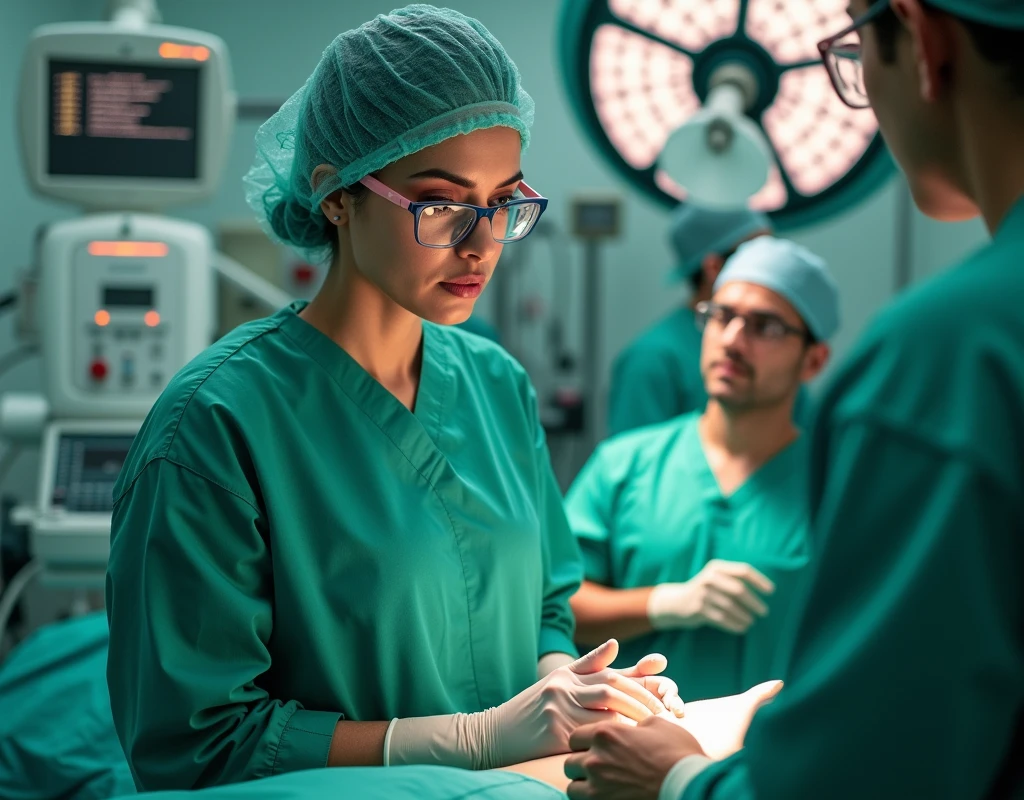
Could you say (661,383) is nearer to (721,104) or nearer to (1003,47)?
(721,104)

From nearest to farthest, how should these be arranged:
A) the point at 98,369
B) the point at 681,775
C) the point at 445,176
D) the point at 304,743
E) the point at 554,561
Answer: the point at 681,775 < the point at 304,743 < the point at 445,176 < the point at 554,561 < the point at 98,369

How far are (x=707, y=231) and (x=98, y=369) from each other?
1532 millimetres

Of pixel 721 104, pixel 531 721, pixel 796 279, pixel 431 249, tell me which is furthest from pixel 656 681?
pixel 796 279

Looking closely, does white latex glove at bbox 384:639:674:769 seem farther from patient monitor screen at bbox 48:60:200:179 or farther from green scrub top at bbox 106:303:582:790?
patient monitor screen at bbox 48:60:200:179

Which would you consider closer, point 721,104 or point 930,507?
point 930,507

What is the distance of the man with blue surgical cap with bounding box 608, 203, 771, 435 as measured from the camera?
2795mm

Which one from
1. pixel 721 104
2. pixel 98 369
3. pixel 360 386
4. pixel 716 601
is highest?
pixel 721 104

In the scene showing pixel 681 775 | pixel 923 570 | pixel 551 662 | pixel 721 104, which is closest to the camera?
pixel 923 570

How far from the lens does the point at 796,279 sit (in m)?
2.11

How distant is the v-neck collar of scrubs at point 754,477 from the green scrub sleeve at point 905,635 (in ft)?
4.16

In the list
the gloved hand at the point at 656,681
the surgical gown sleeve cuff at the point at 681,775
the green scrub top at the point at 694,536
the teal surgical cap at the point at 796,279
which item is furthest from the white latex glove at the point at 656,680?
the teal surgical cap at the point at 796,279

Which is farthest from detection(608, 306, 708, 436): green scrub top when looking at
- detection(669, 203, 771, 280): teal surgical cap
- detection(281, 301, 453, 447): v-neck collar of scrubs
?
detection(281, 301, 453, 447): v-neck collar of scrubs

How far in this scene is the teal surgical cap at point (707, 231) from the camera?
2945 millimetres

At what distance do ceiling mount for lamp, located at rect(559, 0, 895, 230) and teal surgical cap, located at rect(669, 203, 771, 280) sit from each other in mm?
1075
